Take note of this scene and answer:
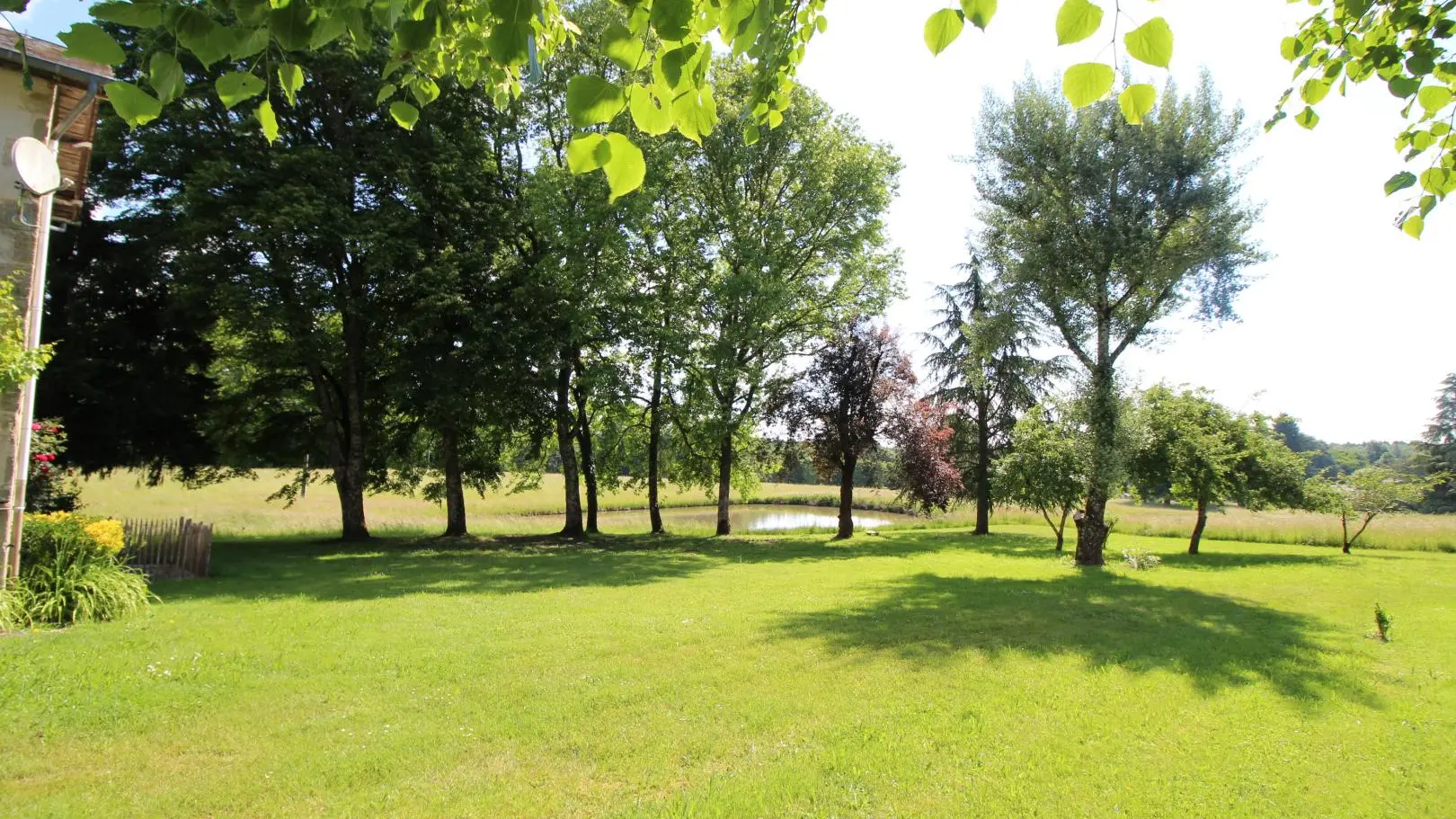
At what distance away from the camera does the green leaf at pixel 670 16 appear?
1697 millimetres

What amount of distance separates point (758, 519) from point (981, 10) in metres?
39.5

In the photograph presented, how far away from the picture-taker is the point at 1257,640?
860cm

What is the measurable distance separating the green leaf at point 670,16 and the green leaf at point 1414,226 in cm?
357

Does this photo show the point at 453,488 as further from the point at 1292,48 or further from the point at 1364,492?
the point at 1364,492

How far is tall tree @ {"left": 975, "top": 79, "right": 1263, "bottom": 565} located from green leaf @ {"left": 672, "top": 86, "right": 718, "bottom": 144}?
1511cm

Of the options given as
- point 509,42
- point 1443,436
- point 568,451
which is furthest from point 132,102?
point 1443,436

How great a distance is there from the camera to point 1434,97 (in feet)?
9.73

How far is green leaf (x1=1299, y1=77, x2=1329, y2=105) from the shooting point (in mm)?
3306

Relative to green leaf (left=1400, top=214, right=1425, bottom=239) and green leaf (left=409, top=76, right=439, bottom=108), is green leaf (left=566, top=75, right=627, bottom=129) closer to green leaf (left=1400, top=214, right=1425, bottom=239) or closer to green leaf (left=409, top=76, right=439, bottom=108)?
green leaf (left=409, top=76, right=439, bottom=108)

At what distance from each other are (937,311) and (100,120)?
28703mm

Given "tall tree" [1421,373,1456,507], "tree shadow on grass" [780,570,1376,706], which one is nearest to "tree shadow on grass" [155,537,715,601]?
"tree shadow on grass" [780,570,1376,706]

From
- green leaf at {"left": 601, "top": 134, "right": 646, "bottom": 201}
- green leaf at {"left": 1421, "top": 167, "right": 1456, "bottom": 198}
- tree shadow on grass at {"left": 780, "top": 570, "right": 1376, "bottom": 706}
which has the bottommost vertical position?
tree shadow on grass at {"left": 780, "top": 570, "right": 1376, "bottom": 706}

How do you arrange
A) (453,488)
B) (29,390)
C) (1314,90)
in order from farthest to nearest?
(453,488) → (29,390) → (1314,90)

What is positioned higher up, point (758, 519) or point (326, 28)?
point (326, 28)
